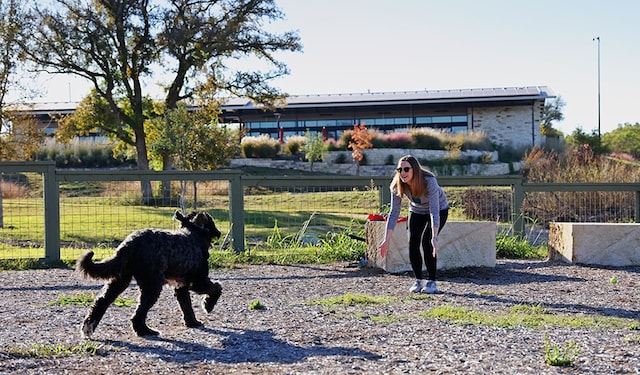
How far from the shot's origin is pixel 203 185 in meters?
14.4

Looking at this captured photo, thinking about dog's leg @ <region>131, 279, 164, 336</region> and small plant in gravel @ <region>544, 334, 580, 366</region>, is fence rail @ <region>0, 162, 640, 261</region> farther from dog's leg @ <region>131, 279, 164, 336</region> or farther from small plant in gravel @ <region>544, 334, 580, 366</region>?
small plant in gravel @ <region>544, 334, 580, 366</region>

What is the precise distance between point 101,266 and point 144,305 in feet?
1.46

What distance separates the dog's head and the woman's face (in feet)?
7.43

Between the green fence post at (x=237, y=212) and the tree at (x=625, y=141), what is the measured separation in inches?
1676

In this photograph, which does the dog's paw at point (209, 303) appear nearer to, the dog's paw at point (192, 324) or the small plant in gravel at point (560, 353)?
the dog's paw at point (192, 324)

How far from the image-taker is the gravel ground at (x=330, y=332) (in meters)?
5.36

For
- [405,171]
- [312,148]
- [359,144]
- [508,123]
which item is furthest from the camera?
[508,123]

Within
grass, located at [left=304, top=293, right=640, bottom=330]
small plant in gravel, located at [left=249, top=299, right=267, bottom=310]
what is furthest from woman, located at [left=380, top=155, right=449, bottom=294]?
small plant in gravel, located at [left=249, top=299, right=267, bottom=310]

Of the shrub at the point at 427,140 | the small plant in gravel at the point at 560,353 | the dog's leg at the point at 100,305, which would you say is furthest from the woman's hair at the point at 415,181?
the shrub at the point at 427,140

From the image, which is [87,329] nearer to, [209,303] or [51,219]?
[209,303]

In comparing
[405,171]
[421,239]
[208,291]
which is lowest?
[208,291]

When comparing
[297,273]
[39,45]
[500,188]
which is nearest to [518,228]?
[500,188]

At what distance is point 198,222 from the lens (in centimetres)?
725

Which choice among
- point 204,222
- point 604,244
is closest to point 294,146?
point 604,244
